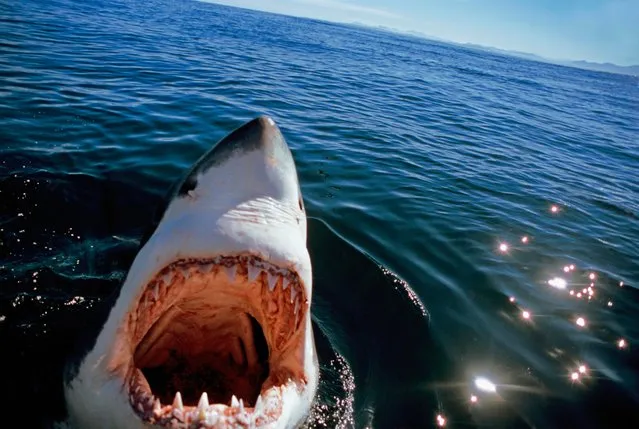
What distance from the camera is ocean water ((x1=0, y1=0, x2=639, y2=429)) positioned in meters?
3.43

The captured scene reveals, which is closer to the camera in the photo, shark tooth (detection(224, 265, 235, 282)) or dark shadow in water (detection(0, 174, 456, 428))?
shark tooth (detection(224, 265, 235, 282))

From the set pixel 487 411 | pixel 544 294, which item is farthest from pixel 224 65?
pixel 487 411

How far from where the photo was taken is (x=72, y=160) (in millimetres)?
6188

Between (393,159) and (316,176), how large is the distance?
211 centimetres

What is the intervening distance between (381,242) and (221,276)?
11.4 ft

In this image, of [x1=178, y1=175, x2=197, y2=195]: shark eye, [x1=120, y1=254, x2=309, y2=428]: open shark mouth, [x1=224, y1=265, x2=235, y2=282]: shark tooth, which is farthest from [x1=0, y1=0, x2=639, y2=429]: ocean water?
[x1=178, y1=175, x2=197, y2=195]: shark eye

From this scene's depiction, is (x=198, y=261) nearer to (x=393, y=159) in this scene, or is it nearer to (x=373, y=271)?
(x=373, y=271)

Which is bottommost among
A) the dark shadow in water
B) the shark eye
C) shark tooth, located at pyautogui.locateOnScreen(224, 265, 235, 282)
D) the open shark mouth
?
the dark shadow in water

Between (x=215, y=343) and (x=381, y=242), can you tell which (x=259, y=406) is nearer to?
(x=215, y=343)

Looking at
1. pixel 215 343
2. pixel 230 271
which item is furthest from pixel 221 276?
pixel 215 343

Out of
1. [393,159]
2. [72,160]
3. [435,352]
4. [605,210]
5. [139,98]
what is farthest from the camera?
[139,98]

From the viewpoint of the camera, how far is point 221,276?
225cm

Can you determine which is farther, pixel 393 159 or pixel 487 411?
pixel 393 159

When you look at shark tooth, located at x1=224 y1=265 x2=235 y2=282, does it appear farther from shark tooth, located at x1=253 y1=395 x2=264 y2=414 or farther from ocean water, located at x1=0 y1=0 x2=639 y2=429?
ocean water, located at x1=0 y1=0 x2=639 y2=429
